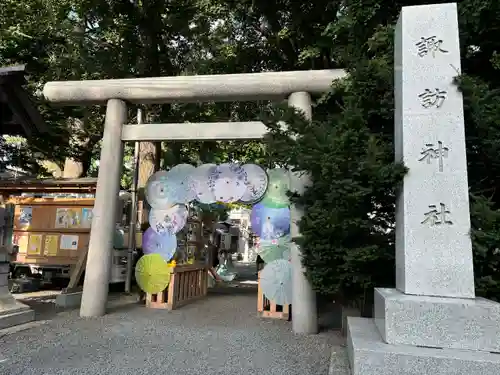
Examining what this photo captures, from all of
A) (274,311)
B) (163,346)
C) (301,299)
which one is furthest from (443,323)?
(274,311)

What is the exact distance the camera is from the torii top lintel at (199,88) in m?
5.73

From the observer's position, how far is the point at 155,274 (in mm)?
6801

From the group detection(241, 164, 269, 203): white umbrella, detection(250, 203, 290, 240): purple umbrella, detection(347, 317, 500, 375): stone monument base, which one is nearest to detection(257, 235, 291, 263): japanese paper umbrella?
detection(250, 203, 290, 240): purple umbrella

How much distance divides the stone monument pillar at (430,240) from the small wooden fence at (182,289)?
3826mm

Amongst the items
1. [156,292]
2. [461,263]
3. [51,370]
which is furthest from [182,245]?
[461,263]

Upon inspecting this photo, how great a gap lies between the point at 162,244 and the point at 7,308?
239 cm

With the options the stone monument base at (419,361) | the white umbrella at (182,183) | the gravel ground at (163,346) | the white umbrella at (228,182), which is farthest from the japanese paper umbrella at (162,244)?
the stone monument base at (419,361)

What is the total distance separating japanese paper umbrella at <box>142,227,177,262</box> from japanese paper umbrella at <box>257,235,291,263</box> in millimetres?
1624

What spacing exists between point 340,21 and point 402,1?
0.77 meters

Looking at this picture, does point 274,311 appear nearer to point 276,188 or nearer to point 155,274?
point 276,188

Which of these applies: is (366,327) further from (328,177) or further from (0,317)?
(0,317)

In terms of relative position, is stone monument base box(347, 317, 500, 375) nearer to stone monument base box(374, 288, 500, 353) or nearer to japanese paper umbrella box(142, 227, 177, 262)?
stone monument base box(374, 288, 500, 353)

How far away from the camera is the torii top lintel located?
5730 millimetres

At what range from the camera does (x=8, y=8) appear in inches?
358
